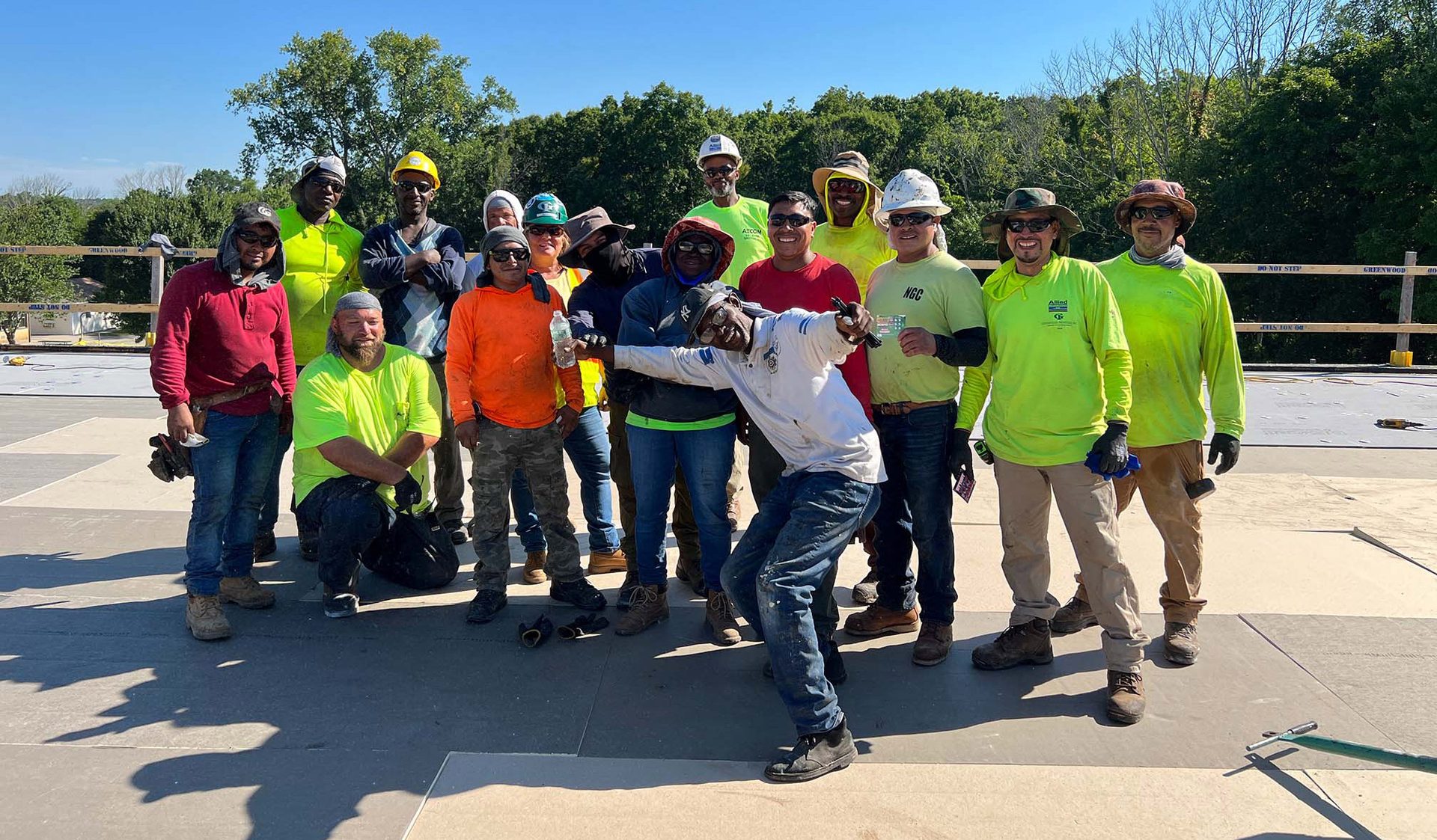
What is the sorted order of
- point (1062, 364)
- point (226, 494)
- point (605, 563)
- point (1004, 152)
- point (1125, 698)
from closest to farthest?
point (1125, 698), point (1062, 364), point (226, 494), point (605, 563), point (1004, 152)

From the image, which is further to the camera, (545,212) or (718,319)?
(545,212)

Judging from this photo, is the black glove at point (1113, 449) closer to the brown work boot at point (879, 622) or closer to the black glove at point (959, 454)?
the black glove at point (959, 454)

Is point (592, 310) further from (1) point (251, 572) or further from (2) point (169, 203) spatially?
(2) point (169, 203)

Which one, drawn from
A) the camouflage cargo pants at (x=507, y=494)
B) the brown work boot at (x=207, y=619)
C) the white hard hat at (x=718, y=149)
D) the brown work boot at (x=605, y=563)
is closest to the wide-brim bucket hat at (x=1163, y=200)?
the white hard hat at (x=718, y=149)

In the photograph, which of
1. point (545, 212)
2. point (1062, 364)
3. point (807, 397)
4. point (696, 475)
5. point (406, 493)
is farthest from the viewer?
point (545, 212)

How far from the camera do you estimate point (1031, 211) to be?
3686mm

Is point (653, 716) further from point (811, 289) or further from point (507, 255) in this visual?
point (507, 255)

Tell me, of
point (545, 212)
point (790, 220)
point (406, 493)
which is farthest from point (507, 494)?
point (790, 220)

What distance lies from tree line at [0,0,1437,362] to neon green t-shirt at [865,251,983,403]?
8.77 metres

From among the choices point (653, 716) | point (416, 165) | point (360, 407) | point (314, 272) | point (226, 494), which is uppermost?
point (416, 165)

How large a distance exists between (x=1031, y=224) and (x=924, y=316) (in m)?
0.51

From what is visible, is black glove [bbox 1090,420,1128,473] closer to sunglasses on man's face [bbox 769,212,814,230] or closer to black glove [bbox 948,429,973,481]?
black glove [bbox 948,429,973,481]

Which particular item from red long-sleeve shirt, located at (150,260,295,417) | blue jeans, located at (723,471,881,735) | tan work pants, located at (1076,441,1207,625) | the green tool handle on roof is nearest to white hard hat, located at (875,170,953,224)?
blue jeans, located at (723,471,881,735)

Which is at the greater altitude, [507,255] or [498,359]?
[507,255]
